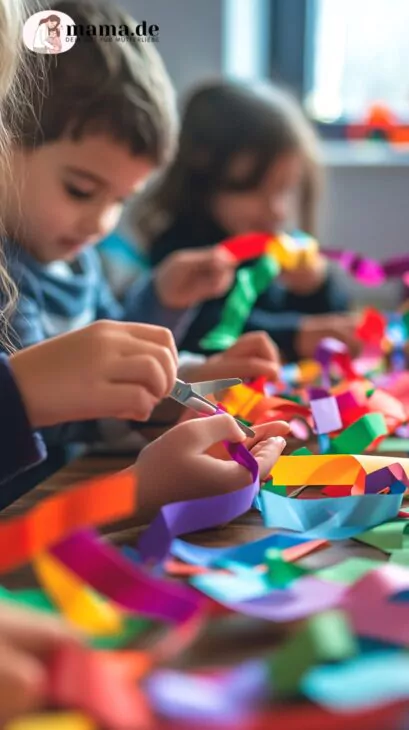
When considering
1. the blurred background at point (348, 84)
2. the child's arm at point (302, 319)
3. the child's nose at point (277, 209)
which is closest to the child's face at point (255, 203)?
the child's nose at point (277, 209)

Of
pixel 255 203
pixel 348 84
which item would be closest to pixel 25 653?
pixel 255 203

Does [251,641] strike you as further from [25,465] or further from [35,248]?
[35,248]

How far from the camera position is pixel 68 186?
910 mm

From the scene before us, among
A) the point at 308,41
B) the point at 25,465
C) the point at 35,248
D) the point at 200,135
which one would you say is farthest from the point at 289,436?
the point at 308,41

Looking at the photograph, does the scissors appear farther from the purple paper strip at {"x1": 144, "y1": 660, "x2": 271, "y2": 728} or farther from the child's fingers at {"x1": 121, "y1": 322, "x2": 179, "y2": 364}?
the purple paper strip at {"x1": 144, "y1": 660, "x2": 271, "y2": 728}

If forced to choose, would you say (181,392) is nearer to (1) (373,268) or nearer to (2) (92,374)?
(2) (92,374)

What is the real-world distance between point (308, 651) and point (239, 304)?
2.40 ft

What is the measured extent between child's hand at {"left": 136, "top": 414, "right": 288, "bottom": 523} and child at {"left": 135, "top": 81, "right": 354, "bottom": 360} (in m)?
0.89

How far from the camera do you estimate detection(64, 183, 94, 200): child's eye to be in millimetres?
911

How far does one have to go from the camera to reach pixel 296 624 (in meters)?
0.36

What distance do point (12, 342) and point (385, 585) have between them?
1.56 ft

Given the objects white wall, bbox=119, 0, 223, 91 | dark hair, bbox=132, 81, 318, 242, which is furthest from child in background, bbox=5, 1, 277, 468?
white wall, bbox=119, 0, 223, 91

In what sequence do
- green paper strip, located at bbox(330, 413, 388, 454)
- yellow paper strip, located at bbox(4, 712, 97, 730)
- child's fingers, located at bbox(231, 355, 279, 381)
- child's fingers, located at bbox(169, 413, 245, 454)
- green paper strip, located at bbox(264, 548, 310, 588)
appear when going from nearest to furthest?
yellow paper strip, located at bbox(4, 712, 97, 730) < green paper strip, located at bbox(264, 548, 310, 588) < child's fingers, located at bbox(169, 413, 245, 454) < green paper strip, located at bbox(330, 413, 388, 454) < child's fingers, located at bbox(231, 355, 279, 381)

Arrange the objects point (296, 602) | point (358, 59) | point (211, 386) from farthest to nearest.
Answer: point (358, 59)
point (211, 386)
point (296, 602)
